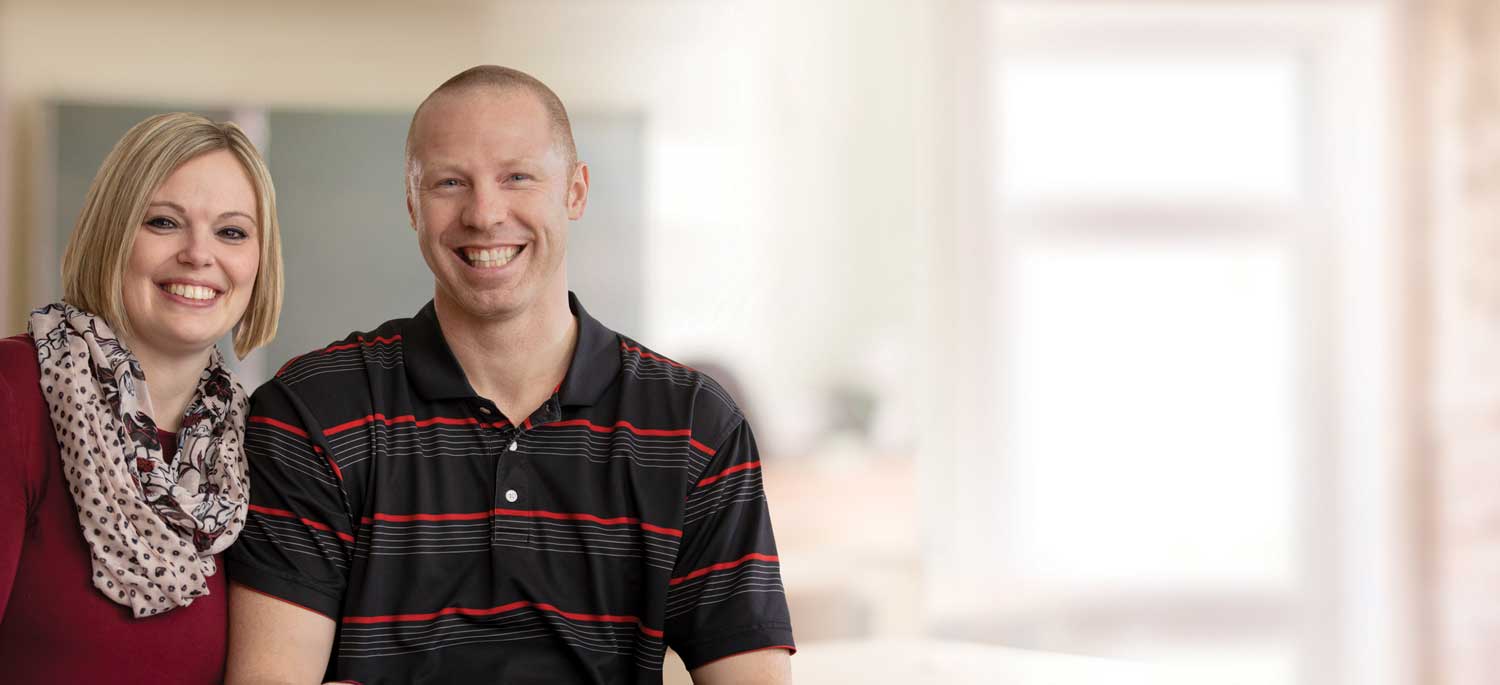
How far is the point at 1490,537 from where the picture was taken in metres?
3.48

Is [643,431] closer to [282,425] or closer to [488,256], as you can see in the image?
[488,256]

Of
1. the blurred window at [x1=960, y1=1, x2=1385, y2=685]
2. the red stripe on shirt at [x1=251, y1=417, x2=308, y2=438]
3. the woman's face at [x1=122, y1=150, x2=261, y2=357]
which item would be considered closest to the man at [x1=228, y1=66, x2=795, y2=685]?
the red stripe on shirt at [x1=251, y1=417, x2=308, y2=438]

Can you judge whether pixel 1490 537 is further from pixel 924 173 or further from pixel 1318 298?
pixel 924 173

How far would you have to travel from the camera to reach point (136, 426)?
1386 millimetres

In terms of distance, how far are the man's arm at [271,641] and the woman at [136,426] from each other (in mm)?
23

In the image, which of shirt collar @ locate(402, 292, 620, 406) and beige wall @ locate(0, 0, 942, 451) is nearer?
shirt collar @ locate(402, 292, 620, 406)

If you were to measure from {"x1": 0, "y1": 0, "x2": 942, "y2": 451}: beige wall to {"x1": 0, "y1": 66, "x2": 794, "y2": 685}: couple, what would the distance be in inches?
66.0

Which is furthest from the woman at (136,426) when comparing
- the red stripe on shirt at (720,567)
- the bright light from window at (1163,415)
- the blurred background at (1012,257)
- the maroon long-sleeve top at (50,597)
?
the bright light from window at (1163,415)

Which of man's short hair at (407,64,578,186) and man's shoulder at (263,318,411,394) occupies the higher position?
man's short hair at (407,64,578,186)

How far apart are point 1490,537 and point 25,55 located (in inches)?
147

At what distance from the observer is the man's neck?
154cm

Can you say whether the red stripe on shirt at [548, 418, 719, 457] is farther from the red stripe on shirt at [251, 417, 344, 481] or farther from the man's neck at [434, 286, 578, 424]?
the red stripe on shirt at [251, 417, 344, 481]

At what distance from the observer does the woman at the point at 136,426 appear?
1329 mm

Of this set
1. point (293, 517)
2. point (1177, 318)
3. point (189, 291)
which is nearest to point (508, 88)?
point (189, 291)
